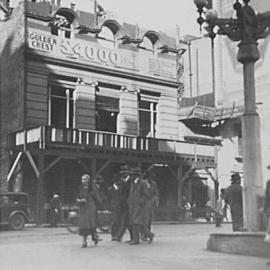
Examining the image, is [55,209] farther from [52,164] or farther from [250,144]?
[250,144]

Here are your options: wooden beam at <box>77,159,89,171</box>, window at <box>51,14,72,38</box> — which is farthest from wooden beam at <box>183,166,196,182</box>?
window at <box>51,14,72,38</box>

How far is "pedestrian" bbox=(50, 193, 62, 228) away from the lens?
10.3 feet

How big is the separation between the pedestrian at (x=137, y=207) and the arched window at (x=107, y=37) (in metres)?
1.28

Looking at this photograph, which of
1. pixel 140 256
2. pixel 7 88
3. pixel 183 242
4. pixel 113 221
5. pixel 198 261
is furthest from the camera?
pixel 113 221

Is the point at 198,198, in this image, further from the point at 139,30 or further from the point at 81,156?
the point at 139,30

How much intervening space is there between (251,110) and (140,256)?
108 cm

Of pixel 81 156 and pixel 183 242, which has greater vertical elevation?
pixel 81 156

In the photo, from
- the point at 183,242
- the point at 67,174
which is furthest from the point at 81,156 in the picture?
the point at 183,242

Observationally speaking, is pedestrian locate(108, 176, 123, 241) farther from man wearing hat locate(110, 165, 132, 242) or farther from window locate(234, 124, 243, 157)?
window locate(234, 124, 243, 157)

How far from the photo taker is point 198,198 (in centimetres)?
379

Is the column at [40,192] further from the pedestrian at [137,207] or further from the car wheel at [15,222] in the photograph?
the car wheel at [15,222]

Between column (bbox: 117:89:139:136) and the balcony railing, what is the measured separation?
0.05m

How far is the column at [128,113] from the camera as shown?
354cm

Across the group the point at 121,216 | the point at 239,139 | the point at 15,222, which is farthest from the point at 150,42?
the point at 15,222
